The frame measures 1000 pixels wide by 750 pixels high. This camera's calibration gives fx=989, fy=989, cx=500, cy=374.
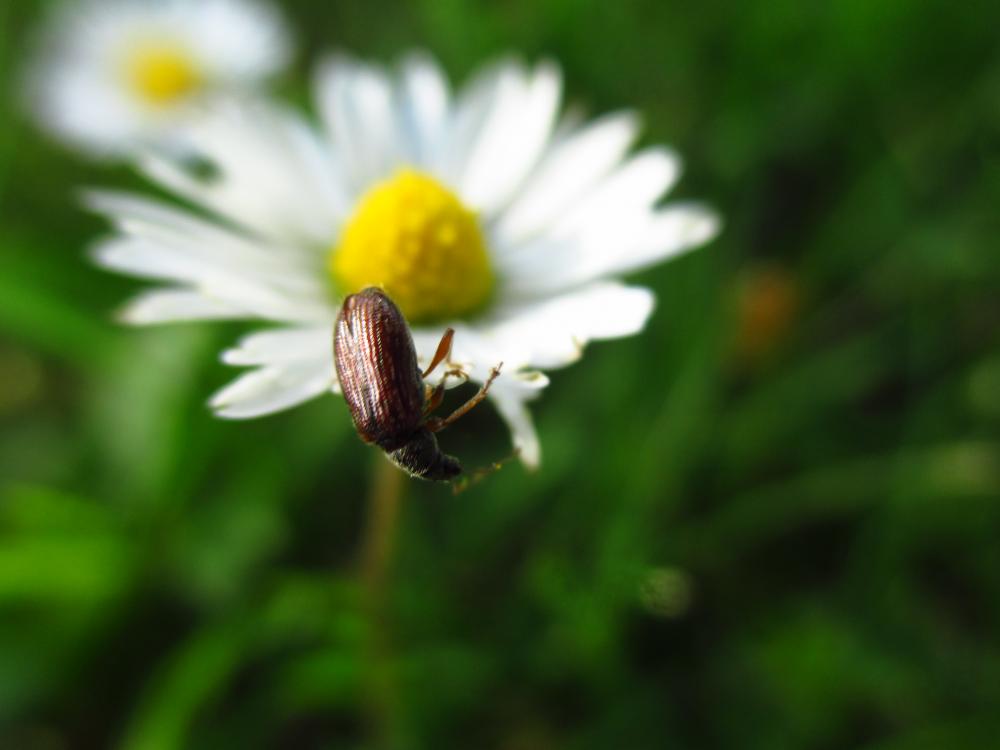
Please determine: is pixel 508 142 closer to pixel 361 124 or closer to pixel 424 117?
pixel 424 117

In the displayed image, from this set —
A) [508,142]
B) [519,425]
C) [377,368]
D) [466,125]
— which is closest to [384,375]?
[377,368]

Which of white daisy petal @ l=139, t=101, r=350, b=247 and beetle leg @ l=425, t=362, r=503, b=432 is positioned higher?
white daisy petal @ l=139, t=101, r=350, b=247

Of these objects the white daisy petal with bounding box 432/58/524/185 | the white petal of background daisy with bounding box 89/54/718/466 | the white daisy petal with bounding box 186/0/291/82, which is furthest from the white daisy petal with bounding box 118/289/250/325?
the white daisy petal with bounding box 186/0/291/82

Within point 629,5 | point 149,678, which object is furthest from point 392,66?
point 149,678

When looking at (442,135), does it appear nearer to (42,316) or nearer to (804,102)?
(42,316)

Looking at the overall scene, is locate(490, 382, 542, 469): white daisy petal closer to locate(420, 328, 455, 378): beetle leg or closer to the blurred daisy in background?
locate(420, 328, 455, 378): beetle leg

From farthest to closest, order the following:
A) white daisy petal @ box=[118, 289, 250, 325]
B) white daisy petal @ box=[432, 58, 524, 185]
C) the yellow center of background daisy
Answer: white daisy petal @ box=[432, 58, 524, 185] < the yellow center of background daisy < white daisy petal @ box=[118, 289, 250, 325]

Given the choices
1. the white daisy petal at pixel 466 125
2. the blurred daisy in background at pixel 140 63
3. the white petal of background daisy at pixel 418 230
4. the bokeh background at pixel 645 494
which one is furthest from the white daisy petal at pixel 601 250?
the blurred daisy in background at pixel 140 63
